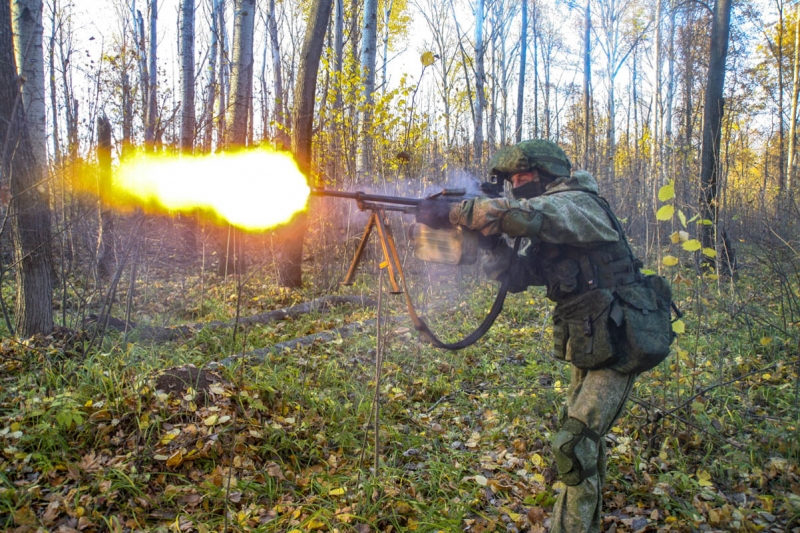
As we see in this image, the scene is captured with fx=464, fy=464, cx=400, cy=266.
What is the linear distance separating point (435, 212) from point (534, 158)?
69cm

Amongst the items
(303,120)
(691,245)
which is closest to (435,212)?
(691,245)

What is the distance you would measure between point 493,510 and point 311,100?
6.67 metres

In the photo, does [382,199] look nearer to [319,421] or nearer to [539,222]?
[539,222]

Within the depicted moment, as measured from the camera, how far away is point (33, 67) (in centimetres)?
510

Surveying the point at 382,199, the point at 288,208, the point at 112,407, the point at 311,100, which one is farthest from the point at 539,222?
the point at 311,100

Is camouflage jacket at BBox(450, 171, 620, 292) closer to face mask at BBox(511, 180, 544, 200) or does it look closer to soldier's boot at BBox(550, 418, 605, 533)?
face mask at BBox(511, 180, 544, 200)

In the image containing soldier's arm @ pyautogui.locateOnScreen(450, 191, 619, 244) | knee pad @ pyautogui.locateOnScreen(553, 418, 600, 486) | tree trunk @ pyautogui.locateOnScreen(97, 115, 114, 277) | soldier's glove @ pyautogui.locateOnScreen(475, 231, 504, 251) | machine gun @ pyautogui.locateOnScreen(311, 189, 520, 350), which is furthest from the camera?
tree trunk @ pyautogui.locateOnScreen(97, 115, 114, 277)

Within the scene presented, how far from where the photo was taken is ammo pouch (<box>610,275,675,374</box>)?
2457 mm

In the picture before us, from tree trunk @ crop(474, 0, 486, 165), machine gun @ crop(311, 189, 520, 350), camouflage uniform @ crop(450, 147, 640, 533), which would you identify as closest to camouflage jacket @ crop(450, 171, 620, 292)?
camouflage uniform @ crop(450, 147, 640, 533)

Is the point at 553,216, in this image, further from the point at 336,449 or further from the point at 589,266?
the point at 336,449

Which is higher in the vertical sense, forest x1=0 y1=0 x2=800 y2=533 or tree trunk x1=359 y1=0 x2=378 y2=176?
tree trunk x1=359 y1=0 x2=378 y2=176

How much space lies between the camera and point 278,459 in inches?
133

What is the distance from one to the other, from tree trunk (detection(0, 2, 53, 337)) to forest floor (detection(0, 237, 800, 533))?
0.33 m

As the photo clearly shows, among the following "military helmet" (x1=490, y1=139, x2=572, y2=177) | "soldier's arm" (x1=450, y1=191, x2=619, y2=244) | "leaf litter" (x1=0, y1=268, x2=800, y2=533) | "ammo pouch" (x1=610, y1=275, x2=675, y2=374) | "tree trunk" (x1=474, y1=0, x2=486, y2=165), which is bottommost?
"leaf litter" (x1=0, y1=268, x2=800, y2=533)
